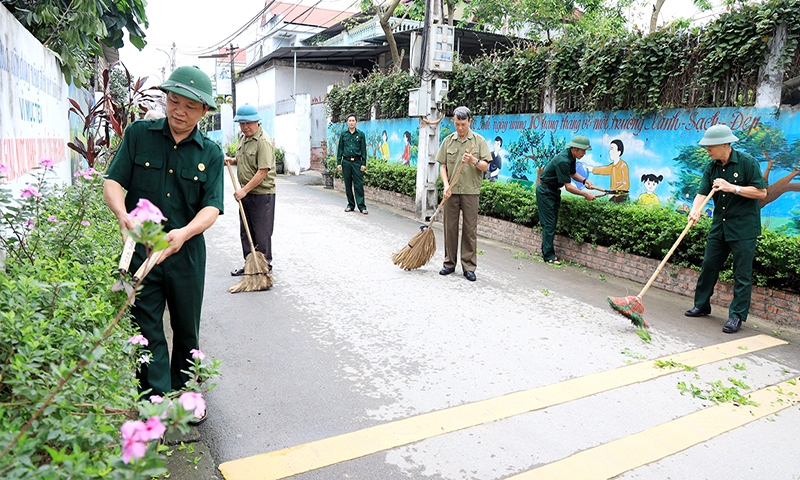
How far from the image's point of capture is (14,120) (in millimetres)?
3867

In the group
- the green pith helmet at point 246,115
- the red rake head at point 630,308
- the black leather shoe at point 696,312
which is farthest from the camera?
the green pith helmet at point 246,115

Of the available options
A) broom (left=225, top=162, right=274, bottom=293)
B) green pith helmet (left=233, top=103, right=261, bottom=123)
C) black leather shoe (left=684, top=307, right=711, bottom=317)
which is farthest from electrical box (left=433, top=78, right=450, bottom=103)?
Result: black leather shoe (left=684, top=307, right=711, bottom=317)

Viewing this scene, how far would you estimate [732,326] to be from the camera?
17.1 ft

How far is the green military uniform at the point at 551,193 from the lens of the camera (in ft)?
24.9

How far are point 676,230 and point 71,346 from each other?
241 inches

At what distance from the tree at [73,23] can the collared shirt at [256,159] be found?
1.57 m

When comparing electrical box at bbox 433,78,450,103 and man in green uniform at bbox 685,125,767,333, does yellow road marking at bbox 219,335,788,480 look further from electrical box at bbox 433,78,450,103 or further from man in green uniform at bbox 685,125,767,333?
electrical box at bbox 433,78,450,103

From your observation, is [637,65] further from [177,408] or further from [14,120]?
[177,408]

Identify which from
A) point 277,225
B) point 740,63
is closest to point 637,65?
point 740,63

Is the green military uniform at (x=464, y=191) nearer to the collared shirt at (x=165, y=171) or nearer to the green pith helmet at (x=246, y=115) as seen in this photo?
the green pith helmet at (x=246, y=115)

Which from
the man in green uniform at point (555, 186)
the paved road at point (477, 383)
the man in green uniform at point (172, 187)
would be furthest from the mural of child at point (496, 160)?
the man in green uniform at point (172, 187)

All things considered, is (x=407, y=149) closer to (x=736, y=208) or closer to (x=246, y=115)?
(x=246, y=115)

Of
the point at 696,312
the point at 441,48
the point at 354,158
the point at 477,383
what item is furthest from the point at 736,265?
the point at 354,158

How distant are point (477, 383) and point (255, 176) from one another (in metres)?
3.19
